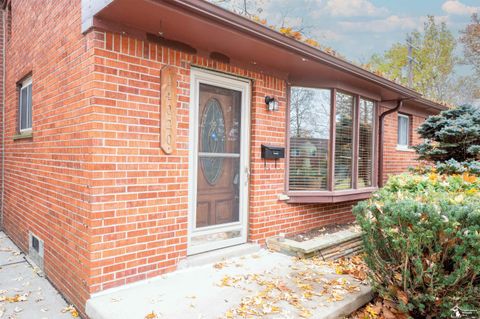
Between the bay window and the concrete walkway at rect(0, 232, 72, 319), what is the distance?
321cm

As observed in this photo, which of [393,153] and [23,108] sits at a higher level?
[23,108]

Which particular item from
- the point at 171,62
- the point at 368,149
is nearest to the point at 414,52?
the point at 368,149

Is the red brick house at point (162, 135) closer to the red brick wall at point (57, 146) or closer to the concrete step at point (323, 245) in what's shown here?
the red brick wall at point (57, 146)

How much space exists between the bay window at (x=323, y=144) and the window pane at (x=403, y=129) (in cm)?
316

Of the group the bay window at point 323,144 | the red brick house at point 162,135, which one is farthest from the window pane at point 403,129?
the bay window at point 323,144

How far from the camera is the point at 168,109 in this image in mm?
3400

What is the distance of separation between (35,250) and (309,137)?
417 cm

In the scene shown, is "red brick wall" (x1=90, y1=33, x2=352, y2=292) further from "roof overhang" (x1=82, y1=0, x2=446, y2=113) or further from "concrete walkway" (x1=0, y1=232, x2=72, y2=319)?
"concrete walkway" (x1=0, y1=232, x2=72, y2=319)

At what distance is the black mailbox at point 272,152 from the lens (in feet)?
14.6

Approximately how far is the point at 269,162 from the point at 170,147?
1647mm

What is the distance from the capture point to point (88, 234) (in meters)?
2.91

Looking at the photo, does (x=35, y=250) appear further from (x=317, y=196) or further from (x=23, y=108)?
(x=317, y=196)

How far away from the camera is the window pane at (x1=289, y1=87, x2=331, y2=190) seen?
16.4 ft

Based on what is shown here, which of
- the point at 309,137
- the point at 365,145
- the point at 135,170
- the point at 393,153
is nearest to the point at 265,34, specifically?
the point at 135,170
